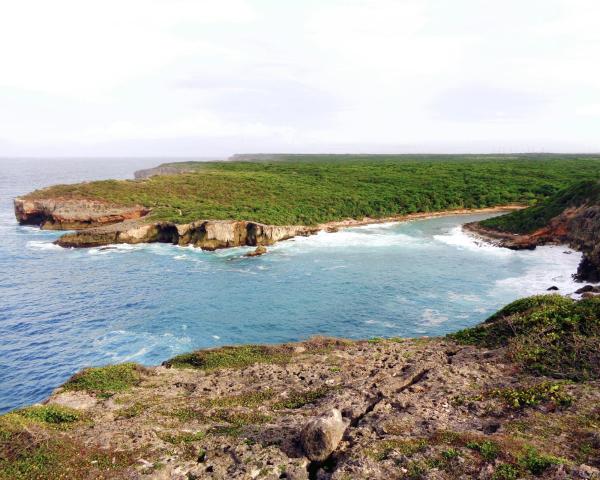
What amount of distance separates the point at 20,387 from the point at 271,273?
29324 millimetres

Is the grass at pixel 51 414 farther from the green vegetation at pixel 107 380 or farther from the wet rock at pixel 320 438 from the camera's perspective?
the wet rock at pixel 320 438

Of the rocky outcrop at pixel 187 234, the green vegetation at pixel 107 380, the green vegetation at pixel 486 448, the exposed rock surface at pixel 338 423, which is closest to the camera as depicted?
the green vegetation at pixel 486 448

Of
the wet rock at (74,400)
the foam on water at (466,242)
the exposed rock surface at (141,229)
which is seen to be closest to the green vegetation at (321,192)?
the exposed rock surface at (141,229)

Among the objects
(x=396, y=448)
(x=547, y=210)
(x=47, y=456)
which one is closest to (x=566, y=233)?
(x=547, y=210)

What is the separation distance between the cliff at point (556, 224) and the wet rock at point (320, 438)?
48.5m

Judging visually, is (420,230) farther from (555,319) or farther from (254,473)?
(254,473)

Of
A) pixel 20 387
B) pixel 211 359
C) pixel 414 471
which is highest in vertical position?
pixel 414 471

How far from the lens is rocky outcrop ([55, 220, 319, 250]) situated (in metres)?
66.3

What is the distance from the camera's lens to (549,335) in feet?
71.9

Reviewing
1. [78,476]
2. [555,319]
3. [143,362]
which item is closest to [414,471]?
[78,476]

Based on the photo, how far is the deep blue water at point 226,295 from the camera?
32875 millimetres

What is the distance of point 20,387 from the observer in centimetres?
2745

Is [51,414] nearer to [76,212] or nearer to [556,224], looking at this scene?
[556,224]

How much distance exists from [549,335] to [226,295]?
101 feet
